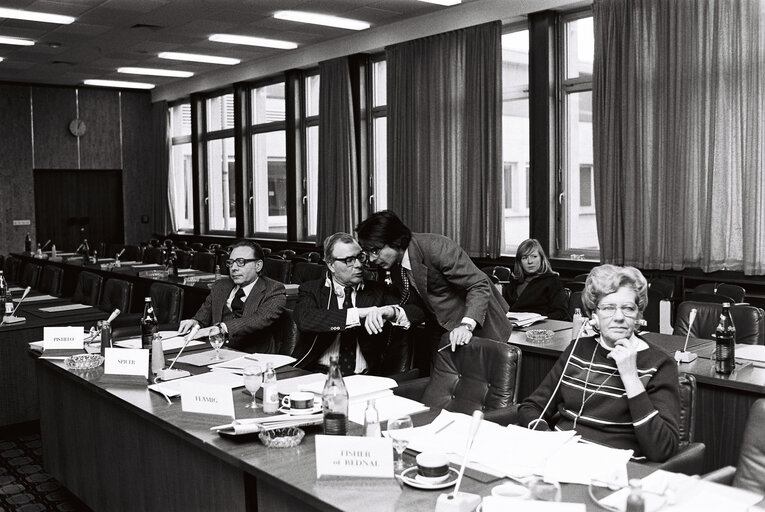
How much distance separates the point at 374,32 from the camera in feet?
32.4

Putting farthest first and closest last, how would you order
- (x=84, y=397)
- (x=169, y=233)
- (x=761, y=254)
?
(x=169, y=233)
(x=761, y=254)
(x=84, y=397)

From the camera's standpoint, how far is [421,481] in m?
1.99

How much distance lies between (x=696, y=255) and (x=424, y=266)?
3751mm

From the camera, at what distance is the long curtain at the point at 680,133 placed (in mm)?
6207

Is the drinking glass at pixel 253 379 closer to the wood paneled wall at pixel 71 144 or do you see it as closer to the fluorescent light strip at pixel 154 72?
the fluorescent light strip at pixel 154 72

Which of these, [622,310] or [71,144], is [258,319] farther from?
[71,144]

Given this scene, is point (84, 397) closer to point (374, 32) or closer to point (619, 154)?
point (619, 154)

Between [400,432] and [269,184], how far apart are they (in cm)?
1066

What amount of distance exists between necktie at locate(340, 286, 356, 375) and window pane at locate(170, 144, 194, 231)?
11.6 meters

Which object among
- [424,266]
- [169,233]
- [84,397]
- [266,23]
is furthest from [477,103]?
[169,233]

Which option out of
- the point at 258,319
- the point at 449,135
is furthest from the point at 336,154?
the point at 258,319

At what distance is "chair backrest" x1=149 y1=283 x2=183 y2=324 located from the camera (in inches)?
215

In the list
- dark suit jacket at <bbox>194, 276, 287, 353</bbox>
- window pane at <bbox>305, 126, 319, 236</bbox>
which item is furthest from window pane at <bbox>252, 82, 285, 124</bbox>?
dark suit jacket at <bbox>194, 276, 287, 353</bbox>

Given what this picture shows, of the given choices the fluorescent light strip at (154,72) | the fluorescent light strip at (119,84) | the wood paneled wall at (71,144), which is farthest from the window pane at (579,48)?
the wood paneled wall at (71,144)
